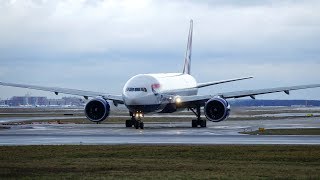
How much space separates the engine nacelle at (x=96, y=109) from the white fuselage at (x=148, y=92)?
80.8 inches

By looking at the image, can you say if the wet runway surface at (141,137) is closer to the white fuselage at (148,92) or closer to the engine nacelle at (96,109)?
the white fuselage at (148,92)

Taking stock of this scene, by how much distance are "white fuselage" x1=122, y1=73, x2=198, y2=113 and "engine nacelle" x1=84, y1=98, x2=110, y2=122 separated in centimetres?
205

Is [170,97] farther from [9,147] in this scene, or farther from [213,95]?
[9,147]

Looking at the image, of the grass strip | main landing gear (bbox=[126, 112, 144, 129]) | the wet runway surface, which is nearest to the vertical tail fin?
main landing gear (bbox=[126, 112, 144, 129])

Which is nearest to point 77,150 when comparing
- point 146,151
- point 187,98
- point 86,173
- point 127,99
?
point 146,151

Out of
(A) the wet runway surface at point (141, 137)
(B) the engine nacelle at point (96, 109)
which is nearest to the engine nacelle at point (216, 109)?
(A) the wet runway surface at point (141, 137)

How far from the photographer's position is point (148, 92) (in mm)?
66500

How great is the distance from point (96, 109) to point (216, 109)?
11.0 m

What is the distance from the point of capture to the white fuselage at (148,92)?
2584 inches

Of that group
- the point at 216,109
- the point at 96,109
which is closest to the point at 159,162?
the point at 216,109

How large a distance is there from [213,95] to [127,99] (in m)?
7.83

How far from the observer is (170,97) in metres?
70.1

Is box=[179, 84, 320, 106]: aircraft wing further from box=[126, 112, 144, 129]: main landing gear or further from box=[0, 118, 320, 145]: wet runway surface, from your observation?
box=[0, 118, 320, 145]: wet runway surface

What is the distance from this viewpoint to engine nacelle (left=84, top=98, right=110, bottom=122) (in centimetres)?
6675
